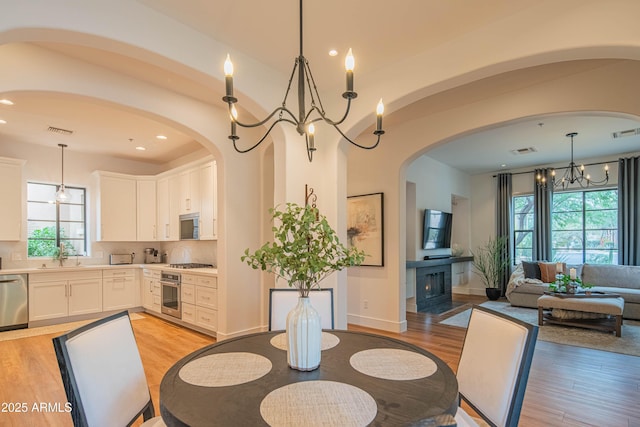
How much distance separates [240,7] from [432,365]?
8.42ft

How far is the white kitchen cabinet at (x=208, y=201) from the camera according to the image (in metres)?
4.91

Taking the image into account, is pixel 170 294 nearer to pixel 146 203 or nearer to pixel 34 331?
pixel 34 331

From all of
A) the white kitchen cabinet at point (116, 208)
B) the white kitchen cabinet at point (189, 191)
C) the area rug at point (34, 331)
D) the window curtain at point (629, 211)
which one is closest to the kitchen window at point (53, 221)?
the white kitchen cabinet at point (116, 208)

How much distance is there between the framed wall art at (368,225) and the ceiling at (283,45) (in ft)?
4.13

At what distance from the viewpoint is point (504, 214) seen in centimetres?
793

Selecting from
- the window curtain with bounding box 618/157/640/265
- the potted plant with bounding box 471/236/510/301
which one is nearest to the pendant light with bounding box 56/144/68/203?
the potted plant with bounding box 471/236/510/301

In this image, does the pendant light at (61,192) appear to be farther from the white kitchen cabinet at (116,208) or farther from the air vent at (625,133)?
the air vent at (625,133)

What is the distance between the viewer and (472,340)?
1.67 m

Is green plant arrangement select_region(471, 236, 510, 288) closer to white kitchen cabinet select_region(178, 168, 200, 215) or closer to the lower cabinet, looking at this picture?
the lower cabinet

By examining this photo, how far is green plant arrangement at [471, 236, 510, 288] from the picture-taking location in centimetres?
771

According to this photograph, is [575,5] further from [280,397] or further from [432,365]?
[280,397]

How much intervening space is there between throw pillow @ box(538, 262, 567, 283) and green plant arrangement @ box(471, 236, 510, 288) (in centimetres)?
97

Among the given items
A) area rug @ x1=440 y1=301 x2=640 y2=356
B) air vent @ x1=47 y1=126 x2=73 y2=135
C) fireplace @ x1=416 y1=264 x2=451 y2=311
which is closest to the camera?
area rug @ x1=440 y1=301 x2=640 y2=356

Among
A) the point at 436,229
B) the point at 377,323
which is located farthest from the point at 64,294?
the point at 436,229
